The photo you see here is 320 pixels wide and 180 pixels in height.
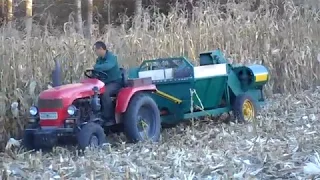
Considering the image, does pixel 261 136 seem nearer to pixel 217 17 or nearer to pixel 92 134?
pixel 92 134

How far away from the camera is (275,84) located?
13211mm

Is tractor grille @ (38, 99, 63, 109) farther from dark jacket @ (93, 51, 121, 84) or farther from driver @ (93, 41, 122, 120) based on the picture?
dark jacket @ (93, 51, 121, 84)

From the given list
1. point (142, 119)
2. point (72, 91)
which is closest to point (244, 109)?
point (142, 119)

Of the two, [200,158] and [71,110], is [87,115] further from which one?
[200,158]

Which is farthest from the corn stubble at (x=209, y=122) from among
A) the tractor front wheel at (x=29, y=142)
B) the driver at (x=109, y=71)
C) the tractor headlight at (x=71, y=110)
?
the driver at (x=109, y=71)

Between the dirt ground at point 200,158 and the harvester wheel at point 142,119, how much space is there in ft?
0.60

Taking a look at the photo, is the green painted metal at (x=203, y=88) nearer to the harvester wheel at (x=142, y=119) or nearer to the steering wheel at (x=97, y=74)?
the harvester wheel at (x=142, y=119)

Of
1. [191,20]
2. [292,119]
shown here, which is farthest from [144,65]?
[191,20]

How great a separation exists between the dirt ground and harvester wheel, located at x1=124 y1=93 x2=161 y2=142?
0.18 metres

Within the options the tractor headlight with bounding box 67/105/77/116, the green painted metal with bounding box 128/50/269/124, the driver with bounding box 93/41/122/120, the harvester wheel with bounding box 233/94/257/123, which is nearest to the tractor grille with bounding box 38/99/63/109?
the tractor headlight with bounding box 67/105/77/116

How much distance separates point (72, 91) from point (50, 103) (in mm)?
280

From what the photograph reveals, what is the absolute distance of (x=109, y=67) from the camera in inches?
349

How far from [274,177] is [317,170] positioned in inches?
14.1

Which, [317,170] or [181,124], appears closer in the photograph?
[317,170]
